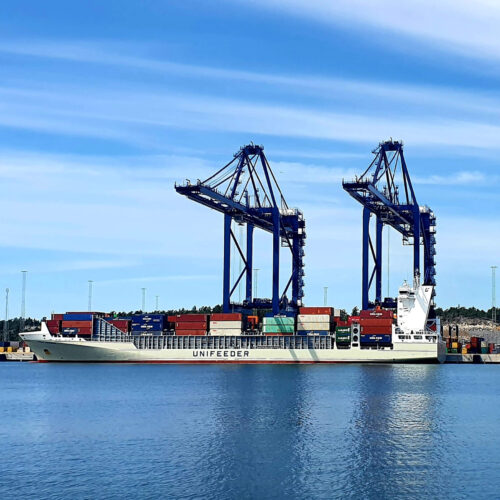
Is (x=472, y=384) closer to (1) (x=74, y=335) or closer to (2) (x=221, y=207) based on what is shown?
(2) (x=221, y=207)

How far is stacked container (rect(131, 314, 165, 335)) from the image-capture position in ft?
342

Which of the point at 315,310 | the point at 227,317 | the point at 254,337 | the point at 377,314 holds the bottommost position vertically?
the point at 254,337

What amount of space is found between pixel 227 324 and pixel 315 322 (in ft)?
38.1

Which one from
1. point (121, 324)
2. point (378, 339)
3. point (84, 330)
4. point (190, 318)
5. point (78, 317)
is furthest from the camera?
point (121, 324)

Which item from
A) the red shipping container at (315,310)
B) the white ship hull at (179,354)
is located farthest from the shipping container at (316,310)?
the white ship hull at (179,354)

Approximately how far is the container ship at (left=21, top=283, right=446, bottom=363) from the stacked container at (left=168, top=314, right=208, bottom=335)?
13 centimetres

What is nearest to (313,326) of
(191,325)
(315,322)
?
(315,322)

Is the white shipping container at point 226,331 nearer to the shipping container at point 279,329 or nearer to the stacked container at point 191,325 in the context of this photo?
the stacked container at point 191,325

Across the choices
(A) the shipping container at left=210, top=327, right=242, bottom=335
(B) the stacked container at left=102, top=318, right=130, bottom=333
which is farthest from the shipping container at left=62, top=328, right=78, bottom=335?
(A) the shipping container at left=210, top=327, right=242, bottom=335

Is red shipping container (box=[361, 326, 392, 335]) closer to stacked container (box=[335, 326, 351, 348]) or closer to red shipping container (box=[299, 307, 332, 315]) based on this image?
stacked container (box=[335, 326, 351, 348])

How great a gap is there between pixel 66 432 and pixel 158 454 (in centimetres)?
861

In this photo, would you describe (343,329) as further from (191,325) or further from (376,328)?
(191,325)

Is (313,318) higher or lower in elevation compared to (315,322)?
higher

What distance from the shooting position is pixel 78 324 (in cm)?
10350
